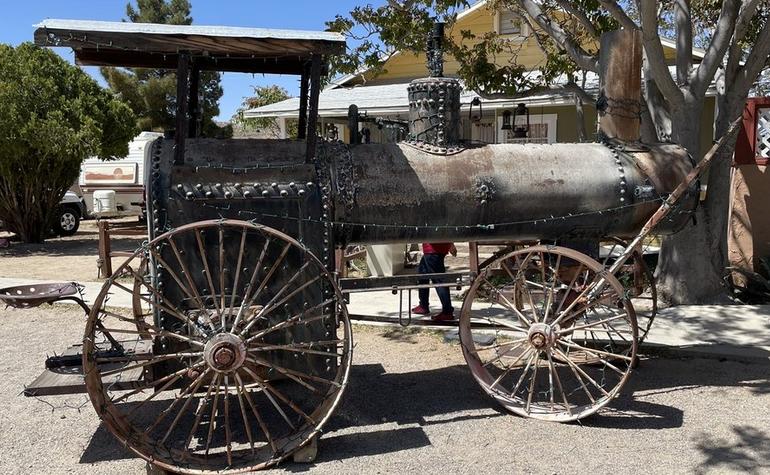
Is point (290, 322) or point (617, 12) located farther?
point (617, 12)

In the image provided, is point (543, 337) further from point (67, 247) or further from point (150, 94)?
point (150, 94)

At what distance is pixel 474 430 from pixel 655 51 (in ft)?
14.0

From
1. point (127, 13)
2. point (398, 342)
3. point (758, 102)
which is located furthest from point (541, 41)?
point (127, 13)

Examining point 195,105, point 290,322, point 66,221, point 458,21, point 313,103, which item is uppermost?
point 458,21

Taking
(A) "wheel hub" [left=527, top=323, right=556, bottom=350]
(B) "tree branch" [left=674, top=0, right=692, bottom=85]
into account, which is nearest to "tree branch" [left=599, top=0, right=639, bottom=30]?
(B) "tree branch" [left=674, top=0, right=692, bottom=85]

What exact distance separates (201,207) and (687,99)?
5.64 meters

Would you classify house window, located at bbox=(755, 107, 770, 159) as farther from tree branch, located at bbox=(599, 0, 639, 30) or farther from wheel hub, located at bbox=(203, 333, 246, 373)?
wheel hub, located at bbox=(203, 333, 246, 373)

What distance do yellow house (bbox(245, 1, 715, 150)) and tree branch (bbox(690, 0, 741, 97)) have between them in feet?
12.5

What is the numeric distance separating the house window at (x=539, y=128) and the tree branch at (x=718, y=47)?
5.68m

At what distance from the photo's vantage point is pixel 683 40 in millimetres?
7559

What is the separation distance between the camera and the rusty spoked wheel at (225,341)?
12.4ft

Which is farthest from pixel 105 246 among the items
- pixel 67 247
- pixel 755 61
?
pixel 755 61

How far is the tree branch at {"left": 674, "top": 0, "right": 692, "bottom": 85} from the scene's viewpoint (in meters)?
7.52

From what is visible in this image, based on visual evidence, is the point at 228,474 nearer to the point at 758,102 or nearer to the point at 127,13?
the point at 758,102
